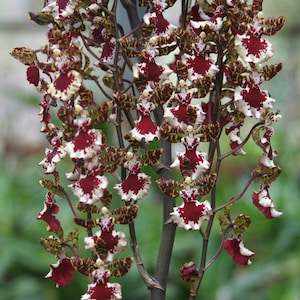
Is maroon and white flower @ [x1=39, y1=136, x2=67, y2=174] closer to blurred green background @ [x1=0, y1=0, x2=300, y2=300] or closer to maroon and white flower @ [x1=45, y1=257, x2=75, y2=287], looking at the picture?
maroon and white flower @ [x1=45, y1=257, x2=75, y2=287]

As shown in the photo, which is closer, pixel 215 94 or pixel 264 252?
pixel 215 94

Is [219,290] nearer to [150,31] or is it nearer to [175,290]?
[175,290]

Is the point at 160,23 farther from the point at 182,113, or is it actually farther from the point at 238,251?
the point at 238,251

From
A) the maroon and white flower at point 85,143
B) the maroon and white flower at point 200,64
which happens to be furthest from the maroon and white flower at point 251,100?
the maroon and white flower at point 85,143

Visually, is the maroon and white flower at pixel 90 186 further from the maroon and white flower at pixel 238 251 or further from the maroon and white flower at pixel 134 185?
the maroon and white flower at pixel 238 251

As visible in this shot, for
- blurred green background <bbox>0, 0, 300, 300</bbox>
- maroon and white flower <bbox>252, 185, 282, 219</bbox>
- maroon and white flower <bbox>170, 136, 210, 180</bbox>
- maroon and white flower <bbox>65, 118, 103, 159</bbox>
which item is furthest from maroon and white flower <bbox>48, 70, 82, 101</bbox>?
blurred green background <bbox>0, 0, 300, 300</bbox>

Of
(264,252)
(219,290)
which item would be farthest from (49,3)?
(264,252)

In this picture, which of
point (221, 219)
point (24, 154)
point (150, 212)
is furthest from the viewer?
point (24, 154)

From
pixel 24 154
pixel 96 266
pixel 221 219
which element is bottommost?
pixel 96 266

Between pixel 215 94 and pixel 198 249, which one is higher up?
pixel 198 249
